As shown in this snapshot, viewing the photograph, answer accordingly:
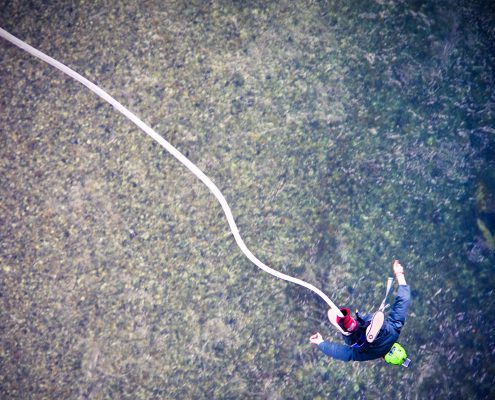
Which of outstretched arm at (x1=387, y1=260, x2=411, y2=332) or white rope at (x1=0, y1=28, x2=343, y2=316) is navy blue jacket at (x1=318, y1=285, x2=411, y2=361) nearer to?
outstretched arm at (x1=387, y1=260, x2=411, y2=332)

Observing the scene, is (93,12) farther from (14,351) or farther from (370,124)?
(14,351)

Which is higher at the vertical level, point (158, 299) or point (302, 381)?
point (158, 299)

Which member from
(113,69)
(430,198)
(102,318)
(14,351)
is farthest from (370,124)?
(14,351)

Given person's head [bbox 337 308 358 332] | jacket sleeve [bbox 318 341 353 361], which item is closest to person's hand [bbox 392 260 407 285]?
person's head [bbox 337 308 358 332]

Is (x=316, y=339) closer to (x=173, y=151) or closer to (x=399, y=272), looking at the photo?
(x=399, y=272)

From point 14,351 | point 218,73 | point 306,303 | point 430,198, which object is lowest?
point 14,351

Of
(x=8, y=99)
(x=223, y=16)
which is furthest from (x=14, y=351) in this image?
(x=223, y=16)
